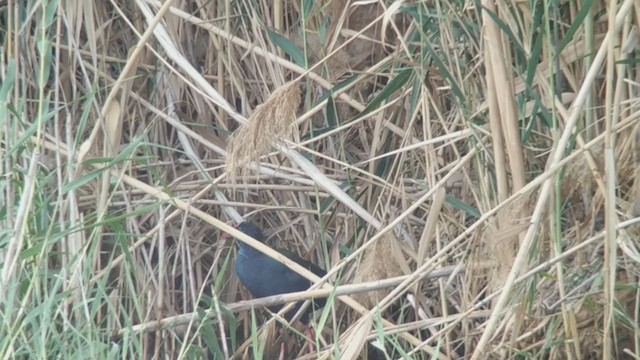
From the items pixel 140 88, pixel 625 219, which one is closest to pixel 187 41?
pixel 140 88

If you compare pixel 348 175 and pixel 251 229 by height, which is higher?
pixel 348 175

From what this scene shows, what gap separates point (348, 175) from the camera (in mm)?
2688

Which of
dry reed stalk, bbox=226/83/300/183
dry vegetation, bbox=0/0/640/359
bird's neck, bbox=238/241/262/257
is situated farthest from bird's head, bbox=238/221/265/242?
dry reed stalk, bbox=226/83/300/183

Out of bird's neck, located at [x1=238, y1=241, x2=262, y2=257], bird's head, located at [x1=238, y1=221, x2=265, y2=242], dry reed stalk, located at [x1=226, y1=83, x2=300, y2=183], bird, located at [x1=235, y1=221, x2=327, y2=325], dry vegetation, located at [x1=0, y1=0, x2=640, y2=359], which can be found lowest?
bird, located at [x1=235, y1=221, x2=327, y2=325]

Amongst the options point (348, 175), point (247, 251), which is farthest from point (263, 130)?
point (247, 251)

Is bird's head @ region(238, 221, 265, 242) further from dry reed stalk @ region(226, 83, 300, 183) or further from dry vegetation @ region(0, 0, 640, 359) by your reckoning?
dry reed stalk @ region(226, 83, 300, 183)

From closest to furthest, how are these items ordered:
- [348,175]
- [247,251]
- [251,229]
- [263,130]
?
1. [263,130]
2. [348,175]
3. [251,229]
4. [247,251]

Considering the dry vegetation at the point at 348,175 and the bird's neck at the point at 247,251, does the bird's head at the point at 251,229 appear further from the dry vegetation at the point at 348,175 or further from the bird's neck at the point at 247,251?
the bird's neck at the point at 247,251

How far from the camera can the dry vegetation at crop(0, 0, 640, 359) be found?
2035mm

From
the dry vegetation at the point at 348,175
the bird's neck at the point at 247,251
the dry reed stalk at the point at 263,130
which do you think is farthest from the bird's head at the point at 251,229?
the dry reed stalk at the point at 263,130

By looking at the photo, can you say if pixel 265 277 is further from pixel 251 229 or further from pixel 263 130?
pixel 263 130

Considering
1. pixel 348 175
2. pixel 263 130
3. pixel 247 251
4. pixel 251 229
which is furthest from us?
pixel 247 251

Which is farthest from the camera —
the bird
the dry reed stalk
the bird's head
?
the bird

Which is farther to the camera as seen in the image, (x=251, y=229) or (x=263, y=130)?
(x=251, y=229)
